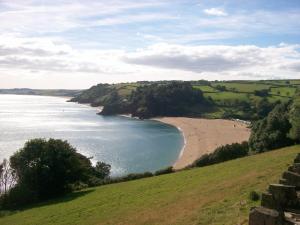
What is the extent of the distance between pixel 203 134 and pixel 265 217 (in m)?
127

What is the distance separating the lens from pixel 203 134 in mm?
142125

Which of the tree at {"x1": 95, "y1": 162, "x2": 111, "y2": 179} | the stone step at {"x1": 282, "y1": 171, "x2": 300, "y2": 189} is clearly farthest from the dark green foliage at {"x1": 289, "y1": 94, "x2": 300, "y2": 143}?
the stone step at {"x1": 282, "y1": 171, "x2": 300, "y2": 189}

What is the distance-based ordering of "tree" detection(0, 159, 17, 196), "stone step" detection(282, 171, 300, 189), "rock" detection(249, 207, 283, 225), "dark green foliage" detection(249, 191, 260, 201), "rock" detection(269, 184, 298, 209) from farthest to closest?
"tree" detection(0, 159, 17, 196)
"dark green foliage" detection(249, 191, 260, 201)
"stone step" detection(282, 171, 300, 189)
"rock" detection(269, 184, 298, 209)
"rock" detection(249, 207, 283, 225)

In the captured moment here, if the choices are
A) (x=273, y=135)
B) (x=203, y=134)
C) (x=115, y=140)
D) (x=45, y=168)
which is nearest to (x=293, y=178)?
(x=45, y=168)

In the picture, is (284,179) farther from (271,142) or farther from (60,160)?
(271,142)

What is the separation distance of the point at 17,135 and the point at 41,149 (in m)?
89.8

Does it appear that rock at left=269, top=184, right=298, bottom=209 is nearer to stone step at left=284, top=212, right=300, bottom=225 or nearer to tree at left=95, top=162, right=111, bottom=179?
stone step at left=284, top=212, right=300, bottom=225

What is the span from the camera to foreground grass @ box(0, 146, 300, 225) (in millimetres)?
25125

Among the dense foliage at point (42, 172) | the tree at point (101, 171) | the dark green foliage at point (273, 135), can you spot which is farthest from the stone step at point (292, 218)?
the tree at point (101, 171)

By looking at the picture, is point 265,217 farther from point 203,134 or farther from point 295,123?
point 203,134

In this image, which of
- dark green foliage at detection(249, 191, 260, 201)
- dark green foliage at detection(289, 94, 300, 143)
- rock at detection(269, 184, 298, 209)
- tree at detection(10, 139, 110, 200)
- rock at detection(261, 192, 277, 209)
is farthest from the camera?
dark green foliage at detection(289, 94, 300, 143)

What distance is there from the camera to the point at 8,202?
56.1m

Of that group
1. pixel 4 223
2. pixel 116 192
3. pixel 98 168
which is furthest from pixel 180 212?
A: pixel 98 168

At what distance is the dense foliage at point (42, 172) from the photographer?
5650 centimetres
